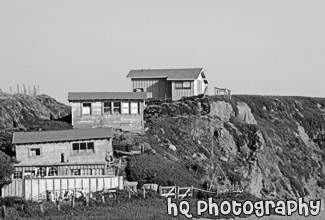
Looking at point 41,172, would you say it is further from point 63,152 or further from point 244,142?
point 244,142

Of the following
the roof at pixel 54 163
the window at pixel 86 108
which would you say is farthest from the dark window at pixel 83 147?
the window at pixel 86 108

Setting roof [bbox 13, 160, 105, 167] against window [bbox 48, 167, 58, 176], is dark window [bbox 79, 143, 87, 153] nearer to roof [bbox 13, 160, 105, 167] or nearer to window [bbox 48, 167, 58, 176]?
roof [bbox 13, 160, 105, 167]

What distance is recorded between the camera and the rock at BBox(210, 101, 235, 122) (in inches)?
2614

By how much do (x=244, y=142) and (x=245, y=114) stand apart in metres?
7.77

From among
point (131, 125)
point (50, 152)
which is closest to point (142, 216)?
point (50, 152)

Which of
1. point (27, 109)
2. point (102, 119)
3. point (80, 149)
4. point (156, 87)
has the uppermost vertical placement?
point (156, 87)

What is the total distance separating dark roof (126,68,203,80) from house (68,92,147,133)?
47.6ft

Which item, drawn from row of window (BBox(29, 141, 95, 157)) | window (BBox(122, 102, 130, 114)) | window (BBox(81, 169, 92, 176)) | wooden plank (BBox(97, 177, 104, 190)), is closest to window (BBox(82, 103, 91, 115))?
window (BBox(122, 102, 130, 114))

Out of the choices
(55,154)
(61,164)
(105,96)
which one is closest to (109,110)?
(105,96)

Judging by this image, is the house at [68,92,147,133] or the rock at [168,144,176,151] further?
the house at [68,92,147,133]

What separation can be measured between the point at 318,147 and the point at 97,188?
40.3 meters

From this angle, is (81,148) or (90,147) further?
(90,147)

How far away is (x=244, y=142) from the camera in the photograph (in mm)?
64562

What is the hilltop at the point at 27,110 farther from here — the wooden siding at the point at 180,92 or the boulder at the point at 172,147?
the wooden siding at the point at 180,92
